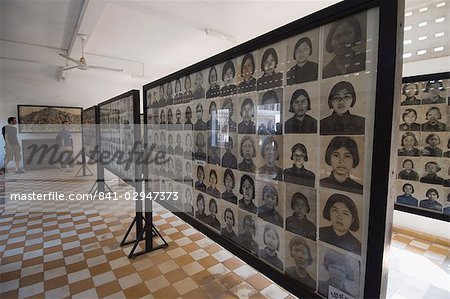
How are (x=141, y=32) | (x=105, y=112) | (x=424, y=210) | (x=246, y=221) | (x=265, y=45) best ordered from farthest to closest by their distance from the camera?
(x=141, y=32) < (x=105, y=112) < (x=424, y=210) < (x=246, y=221) < (x=265, y=45)

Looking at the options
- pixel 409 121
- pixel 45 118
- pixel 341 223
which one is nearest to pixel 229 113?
pixel 341 223

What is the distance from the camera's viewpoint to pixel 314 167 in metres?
0.85

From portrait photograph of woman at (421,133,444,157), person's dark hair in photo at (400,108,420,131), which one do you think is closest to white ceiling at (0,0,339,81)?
person's dark hair in photo at (400,108,420,131)

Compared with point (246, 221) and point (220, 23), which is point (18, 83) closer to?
point (220, 23)

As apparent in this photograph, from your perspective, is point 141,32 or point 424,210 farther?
point 141,32

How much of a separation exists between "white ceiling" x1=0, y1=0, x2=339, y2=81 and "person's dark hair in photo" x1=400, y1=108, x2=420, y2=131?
76.4 inches

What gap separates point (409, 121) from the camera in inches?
84.7

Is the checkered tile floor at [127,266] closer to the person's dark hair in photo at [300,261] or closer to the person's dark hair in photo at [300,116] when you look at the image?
the person's dark hair in photo at [300,261]

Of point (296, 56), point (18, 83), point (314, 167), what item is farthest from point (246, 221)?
point (18, 83)

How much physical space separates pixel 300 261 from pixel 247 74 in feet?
2.81

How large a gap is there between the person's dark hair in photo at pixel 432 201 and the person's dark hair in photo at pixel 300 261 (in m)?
1.85

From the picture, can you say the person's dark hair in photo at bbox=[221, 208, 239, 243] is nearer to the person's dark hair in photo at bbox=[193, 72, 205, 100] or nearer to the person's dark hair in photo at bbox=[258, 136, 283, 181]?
the person's dark hair in photo at bbox=[258, 136, 283, 181]

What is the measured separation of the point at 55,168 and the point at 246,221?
8292 millimetres

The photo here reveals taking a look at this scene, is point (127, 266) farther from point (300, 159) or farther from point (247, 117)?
point (300, 159)
